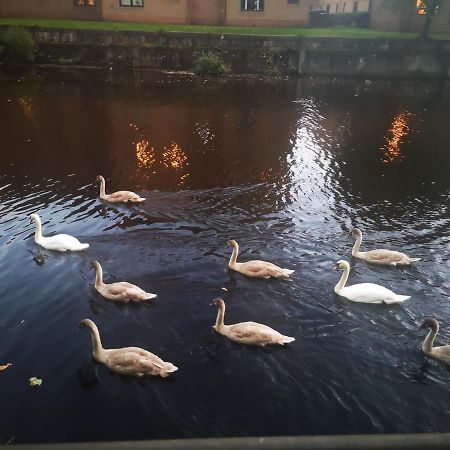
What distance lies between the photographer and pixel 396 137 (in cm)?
2464

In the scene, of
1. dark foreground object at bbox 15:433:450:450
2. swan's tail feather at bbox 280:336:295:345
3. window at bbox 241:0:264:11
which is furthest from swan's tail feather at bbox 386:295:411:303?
window at bbox 241:0:264:11

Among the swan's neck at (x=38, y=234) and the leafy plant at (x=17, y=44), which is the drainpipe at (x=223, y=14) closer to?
the leafy plant at (x=17, y=44)

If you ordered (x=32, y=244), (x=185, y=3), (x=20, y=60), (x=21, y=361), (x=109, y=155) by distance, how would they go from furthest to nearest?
(x=185, y=3) < (x=20, y=60) < (x=109, y=155) < (x=32, y=244) < (x=21, y=361)

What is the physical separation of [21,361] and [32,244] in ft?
15.6

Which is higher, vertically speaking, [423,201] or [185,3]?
[185,3]

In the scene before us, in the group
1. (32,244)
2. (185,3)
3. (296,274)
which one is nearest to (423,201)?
(296,274)

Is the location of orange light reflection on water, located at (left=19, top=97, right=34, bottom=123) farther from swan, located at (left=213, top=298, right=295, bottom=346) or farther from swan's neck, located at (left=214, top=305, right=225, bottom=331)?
swan, located at (left=213, top=298, right=295, bottom=346)

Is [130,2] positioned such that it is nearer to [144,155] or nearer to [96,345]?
[144,155]

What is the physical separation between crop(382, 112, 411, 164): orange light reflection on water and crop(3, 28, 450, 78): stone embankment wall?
15241mm

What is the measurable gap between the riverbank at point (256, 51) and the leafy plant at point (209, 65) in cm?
135

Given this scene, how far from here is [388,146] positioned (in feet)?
74.7

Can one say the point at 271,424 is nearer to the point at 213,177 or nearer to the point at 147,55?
the point at 213,177

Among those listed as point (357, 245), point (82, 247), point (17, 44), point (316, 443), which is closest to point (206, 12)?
point (17, 44)

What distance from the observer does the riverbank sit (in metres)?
42.2
